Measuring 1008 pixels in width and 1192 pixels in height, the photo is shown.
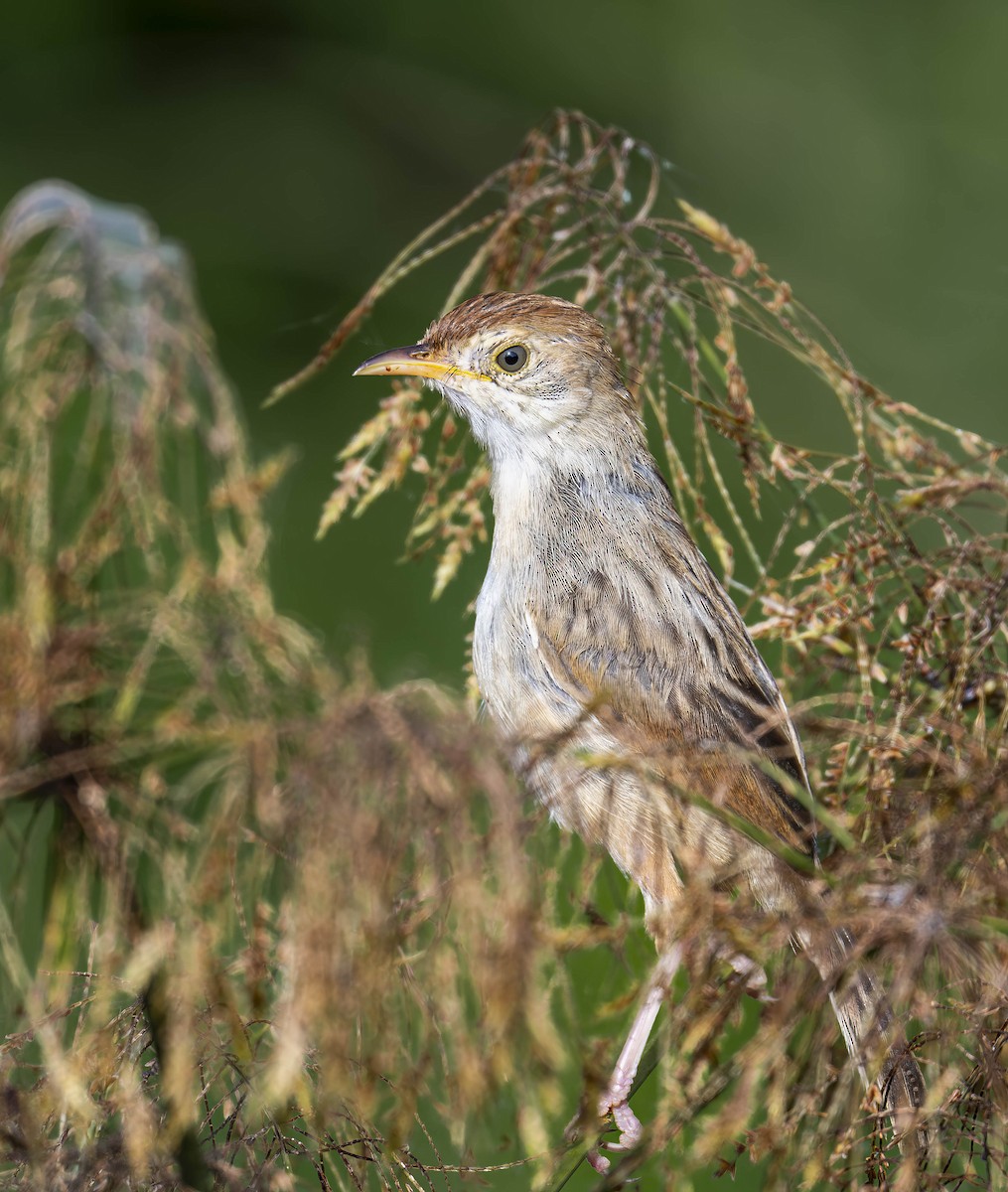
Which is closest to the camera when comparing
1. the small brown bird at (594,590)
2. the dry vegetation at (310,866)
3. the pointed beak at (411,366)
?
the dry vegetation at (310,866)

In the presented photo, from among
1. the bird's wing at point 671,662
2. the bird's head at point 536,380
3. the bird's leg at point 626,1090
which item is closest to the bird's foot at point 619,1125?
the bird's leg at point 626,1090

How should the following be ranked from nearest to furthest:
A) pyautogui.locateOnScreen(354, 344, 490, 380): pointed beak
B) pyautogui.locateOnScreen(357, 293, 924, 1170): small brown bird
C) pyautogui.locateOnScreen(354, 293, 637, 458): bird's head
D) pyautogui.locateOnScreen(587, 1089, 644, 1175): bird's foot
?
pyautogui.locateOnScreen(587, 1089, 644, 1175): bird's foot, pyautogui.locateOnScreen(357, 293, 924, 1170): small brown bird, pyautogui.locateOnScreen(354, 344, 490, 380): pointed beak, pyautogui.locateOnScreen(354, 293, 637, 458): bird's head

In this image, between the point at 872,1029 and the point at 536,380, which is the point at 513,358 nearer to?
the point at 536,380

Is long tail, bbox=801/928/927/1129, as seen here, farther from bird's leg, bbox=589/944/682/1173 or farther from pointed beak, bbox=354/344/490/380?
pointed beak, bbox=354/344/490/380

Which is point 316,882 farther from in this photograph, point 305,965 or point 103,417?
point 103,417

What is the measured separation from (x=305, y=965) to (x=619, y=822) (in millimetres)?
1417

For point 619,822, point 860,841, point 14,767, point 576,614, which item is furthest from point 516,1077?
point 576,614

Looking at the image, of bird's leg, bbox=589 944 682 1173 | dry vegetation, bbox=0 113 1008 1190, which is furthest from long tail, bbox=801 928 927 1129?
bird's leg, bbox=589 944 682 1173

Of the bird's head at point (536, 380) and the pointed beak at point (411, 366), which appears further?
the bird's head at point (536, 380)

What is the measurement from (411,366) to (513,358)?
0.29 meters

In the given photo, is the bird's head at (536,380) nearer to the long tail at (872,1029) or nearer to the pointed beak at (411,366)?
the pointed beak at (411,366)

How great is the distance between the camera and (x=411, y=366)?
3172 millimetres

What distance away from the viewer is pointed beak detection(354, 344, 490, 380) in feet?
10.3

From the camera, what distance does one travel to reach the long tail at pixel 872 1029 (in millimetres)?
1564
